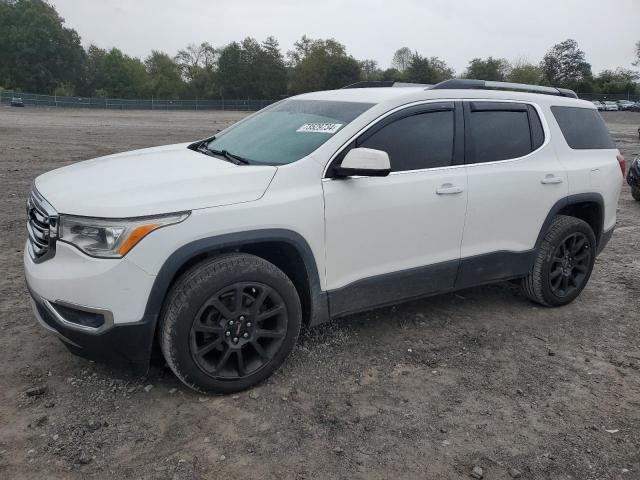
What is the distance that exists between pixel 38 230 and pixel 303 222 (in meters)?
1.52

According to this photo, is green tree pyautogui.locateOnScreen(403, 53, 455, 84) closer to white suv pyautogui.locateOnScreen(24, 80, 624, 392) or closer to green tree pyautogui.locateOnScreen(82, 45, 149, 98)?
green tree pyautogui.locateOnScreen(82, 45, 149, 98)

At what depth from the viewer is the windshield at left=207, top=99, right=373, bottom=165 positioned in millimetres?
3633

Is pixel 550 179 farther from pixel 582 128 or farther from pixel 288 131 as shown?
pixel 288 131

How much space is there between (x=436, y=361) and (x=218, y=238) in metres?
1.76

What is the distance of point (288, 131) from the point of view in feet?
12.9

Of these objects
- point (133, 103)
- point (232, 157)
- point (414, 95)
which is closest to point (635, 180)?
point (414, 95)

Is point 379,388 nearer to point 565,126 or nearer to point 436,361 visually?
point 436,361

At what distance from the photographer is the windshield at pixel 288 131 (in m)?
3.63

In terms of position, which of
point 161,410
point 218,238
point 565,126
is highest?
point 565,126

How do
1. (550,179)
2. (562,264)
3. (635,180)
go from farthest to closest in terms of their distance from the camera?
1. (635,180)
2. (562,264)
3. (550,179)

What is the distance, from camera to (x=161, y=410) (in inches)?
123

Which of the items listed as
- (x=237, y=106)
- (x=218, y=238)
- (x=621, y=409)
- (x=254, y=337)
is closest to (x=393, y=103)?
(x=218, y=238)

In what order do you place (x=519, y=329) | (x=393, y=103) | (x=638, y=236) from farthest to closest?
(x=638, y=236) < (x=519, y=329) < (x=393, y=103)

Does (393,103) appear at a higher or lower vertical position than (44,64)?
lower
